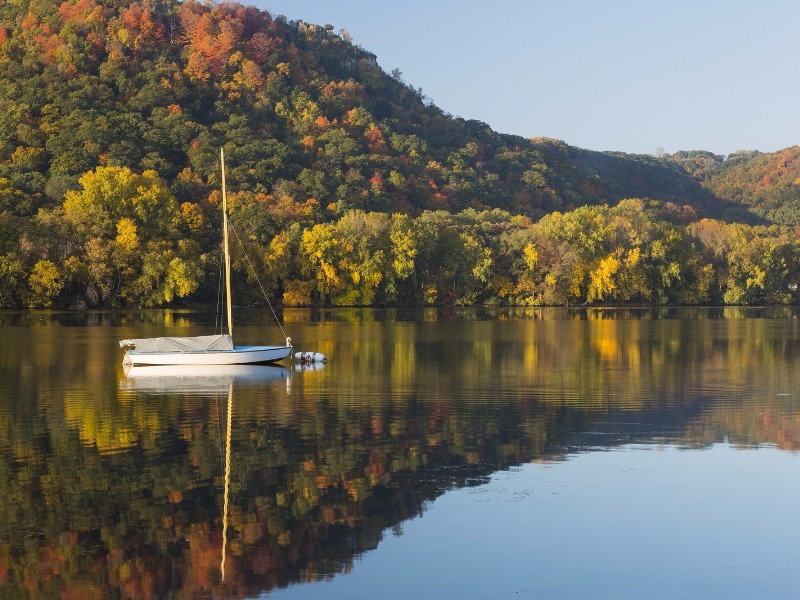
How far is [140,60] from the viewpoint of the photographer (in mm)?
131125

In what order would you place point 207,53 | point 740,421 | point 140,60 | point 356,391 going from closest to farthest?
1. point 740,421
2. point 356,391
3. point 140,60
4. point 207,53

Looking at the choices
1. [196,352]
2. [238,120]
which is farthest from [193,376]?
[238,120]

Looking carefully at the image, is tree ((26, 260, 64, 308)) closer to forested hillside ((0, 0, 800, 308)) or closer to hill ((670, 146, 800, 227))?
forested hillside ((0, 0, 800, 308))

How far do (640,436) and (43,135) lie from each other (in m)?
91.7

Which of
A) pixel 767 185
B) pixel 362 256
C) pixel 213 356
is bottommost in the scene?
pixel 213 356

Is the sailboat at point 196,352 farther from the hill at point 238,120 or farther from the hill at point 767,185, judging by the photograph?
the hill at point 767,185

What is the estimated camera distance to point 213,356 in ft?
119

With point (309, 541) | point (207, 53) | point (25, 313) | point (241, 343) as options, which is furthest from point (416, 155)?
point (309, 541)

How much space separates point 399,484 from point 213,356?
2021cm

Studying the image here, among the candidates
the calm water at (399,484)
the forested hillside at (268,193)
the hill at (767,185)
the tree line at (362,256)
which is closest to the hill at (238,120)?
the forested hillside at (268,193)

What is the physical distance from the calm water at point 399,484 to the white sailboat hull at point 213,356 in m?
1.16

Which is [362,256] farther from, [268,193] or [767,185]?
[767,185]

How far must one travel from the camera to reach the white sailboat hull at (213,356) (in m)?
Answer: 35.8

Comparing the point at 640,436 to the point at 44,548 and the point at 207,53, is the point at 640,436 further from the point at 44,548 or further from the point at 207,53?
the point at 207,53
